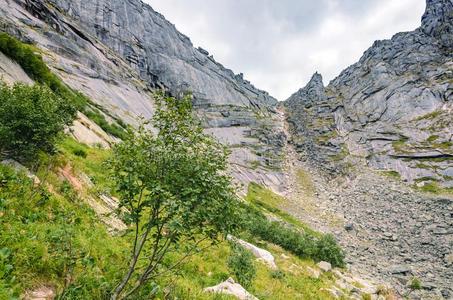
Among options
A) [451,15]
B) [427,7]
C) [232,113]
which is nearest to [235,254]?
[232,113]

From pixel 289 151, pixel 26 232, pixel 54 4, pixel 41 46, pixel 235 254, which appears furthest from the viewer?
pixel 289 151

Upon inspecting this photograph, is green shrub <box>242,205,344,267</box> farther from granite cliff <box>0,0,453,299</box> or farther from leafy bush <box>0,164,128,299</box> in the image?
leafy bush <box>0,164,128,299</box>

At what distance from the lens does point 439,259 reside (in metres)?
31.4

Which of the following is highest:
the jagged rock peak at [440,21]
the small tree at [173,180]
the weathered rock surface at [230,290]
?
the jagged rock peak at [440,21]

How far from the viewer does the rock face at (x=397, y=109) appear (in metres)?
71.1

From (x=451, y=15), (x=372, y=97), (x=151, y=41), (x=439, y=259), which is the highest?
(x=451, y=15)

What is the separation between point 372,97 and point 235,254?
330ft

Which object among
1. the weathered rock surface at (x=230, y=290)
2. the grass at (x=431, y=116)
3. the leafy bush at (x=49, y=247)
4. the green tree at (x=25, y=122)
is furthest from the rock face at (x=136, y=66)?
the weathered rock surface at (x=230, y=290)

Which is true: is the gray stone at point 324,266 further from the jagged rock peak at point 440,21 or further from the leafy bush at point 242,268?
the jagged rock peak at point 440,21

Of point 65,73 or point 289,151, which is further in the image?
point 289,151

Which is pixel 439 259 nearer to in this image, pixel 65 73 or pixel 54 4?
pixel 65 73

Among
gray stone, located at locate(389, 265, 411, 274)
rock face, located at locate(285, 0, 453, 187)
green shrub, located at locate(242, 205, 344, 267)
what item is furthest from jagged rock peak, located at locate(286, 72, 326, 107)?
green shrub, located at locate(242, 205, 344, 267)

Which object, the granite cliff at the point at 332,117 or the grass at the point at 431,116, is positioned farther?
the grass at the point at 431,116

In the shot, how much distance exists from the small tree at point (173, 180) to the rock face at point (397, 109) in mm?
66033
